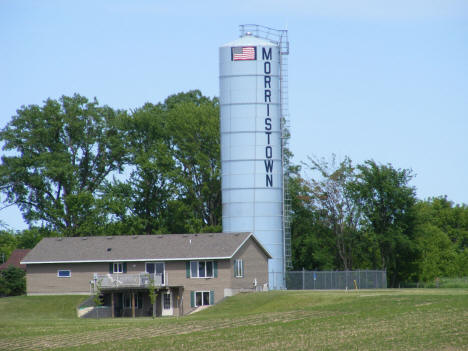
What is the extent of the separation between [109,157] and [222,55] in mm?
21784

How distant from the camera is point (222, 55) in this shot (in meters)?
69.5

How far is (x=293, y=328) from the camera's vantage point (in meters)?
39.9

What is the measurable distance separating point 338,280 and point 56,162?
1101 inches

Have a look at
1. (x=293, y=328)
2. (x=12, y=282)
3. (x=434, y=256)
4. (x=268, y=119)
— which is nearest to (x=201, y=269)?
(x=268, y=119)

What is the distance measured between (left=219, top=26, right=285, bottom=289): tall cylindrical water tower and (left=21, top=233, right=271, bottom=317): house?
2.45 meters

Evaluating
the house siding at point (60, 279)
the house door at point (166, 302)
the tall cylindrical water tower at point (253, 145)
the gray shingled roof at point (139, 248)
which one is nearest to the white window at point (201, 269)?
the gray shingled roof at point (139, 248)

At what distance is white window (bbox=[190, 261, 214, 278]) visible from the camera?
210ft

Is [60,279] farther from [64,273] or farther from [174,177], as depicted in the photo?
[174,177]

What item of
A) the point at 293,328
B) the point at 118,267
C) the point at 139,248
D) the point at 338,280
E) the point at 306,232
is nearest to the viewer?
the point at 293,328

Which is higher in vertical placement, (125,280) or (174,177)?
(174,177)

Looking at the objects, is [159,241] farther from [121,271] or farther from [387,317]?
[387,317]

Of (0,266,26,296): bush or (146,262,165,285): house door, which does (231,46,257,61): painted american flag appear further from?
(0,266,26,296): bush

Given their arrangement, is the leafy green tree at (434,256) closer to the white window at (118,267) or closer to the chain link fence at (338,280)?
the chain link fence at (338,280)

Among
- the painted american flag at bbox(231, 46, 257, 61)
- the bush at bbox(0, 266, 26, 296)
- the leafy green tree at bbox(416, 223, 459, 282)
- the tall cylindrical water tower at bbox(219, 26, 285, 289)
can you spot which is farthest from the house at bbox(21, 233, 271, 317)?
the leafy green tree at bbox(416, 223, 459, 282)
